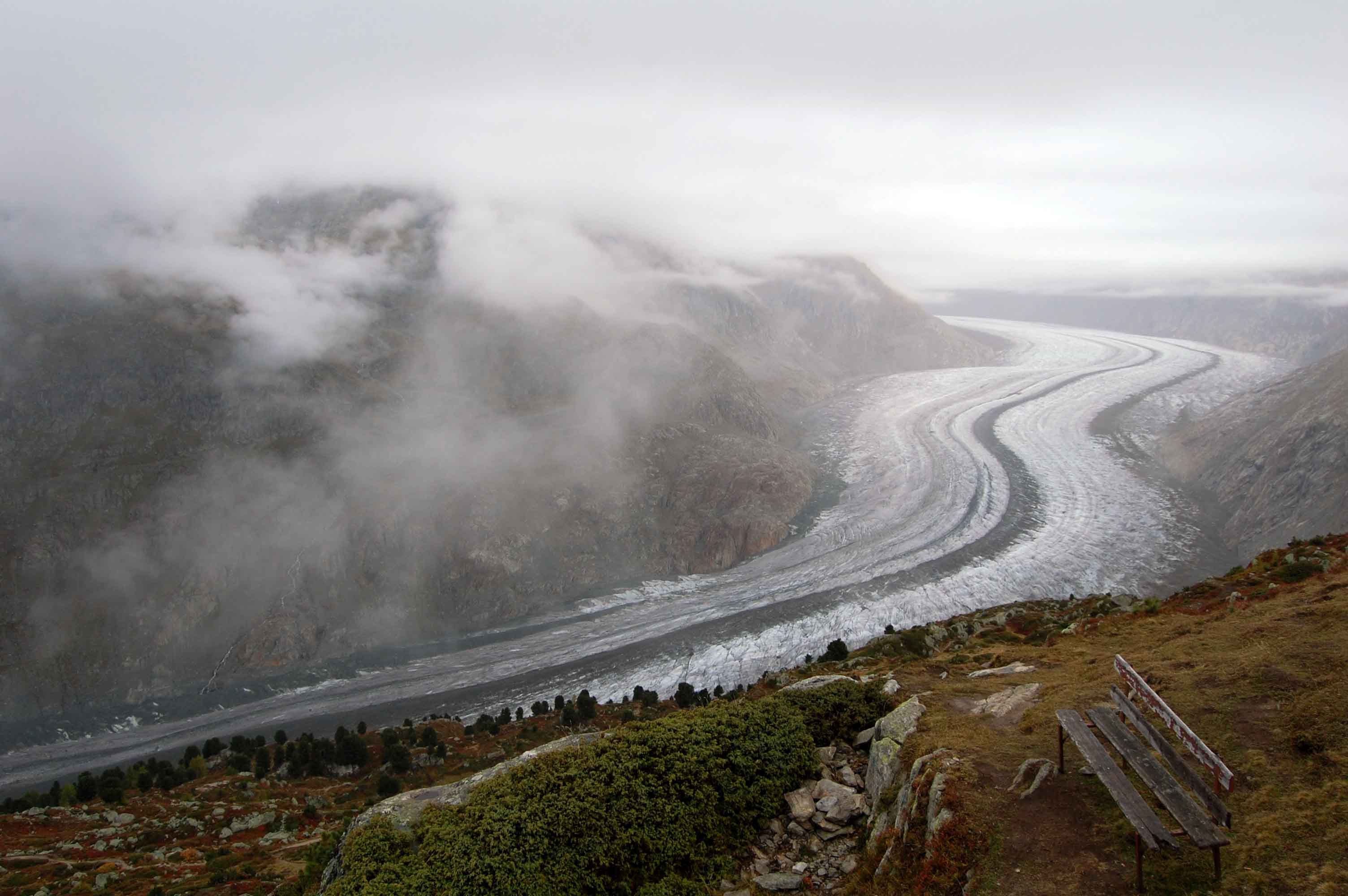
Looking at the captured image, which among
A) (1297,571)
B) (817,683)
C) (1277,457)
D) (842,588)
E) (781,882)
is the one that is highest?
(1297,571)

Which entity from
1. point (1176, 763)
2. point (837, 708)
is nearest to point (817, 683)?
point (837, 708)

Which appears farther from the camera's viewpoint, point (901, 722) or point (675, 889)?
point (901, 722)

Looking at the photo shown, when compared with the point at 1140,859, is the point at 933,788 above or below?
below

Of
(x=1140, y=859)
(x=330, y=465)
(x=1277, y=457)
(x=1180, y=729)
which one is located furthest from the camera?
(x=330, y=465)

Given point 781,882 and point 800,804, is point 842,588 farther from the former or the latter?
point 781,882

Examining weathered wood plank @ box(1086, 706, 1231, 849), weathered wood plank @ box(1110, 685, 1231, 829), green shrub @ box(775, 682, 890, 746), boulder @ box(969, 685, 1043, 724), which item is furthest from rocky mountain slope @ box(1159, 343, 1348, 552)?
weathered wood plank @ box(1086, 706, 1231, 849)

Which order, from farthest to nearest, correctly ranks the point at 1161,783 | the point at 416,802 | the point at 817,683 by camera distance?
the point at 817,683
the point at 416,802
the point at 1161,783
